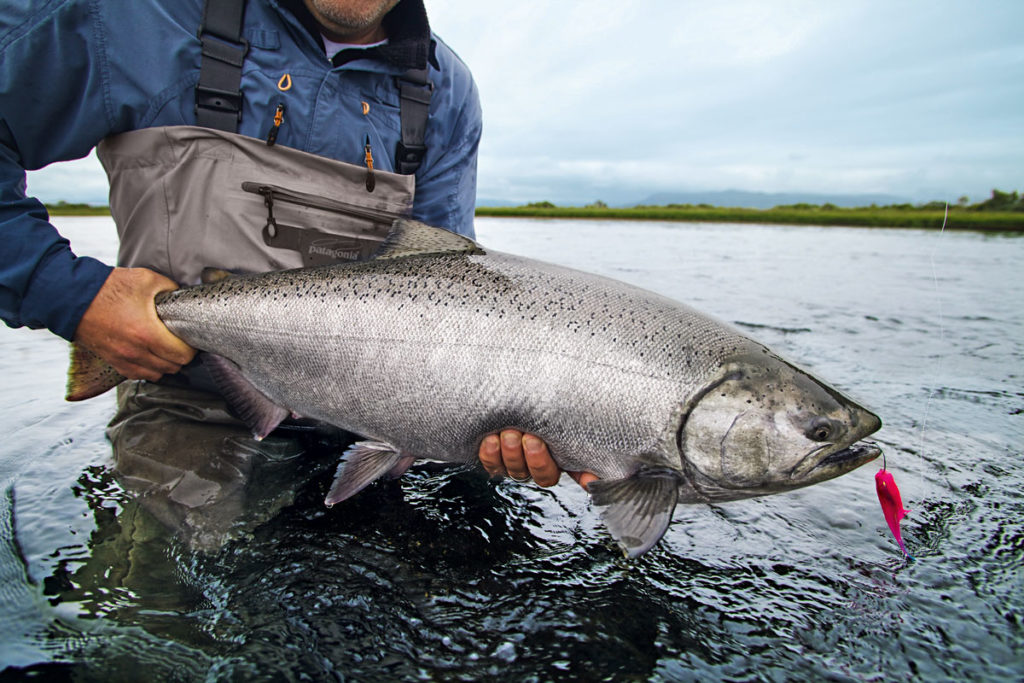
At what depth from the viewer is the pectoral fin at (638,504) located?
210 cm

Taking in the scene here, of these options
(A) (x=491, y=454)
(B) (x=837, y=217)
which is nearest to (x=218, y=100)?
(A) (x=491, y=454)

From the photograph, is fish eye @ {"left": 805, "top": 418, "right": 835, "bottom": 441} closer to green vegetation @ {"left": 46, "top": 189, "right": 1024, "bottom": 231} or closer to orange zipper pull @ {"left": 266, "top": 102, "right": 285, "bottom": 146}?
orange zipper pull @ {"left": 266, "top": 102, "right": 285, "bottom": 146}

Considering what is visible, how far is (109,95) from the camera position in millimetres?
2504

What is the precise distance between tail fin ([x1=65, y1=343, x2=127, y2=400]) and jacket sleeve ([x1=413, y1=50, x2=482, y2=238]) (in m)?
1.76

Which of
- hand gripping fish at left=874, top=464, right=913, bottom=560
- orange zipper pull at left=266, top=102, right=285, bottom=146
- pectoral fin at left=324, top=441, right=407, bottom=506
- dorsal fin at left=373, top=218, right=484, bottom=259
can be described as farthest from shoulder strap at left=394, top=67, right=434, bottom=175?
hand gripping fish at left=874, top=464, right=913, bottom=560

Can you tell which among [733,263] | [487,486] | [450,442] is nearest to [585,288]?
[450,442]

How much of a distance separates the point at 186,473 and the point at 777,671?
2.42 metres

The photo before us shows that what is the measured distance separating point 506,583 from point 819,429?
4.12ft

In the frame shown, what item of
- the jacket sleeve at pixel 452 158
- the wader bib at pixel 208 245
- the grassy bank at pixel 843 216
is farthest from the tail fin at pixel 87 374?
the grassy bank at pixel 843 216

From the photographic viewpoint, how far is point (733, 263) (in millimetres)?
15219

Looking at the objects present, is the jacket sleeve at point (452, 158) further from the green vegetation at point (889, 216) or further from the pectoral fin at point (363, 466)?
the green vegetation at point (889, 216)

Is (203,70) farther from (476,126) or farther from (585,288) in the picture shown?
(585,288)

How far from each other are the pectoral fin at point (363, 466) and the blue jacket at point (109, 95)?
1161 millimetres

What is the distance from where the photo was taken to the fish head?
6.94ft
